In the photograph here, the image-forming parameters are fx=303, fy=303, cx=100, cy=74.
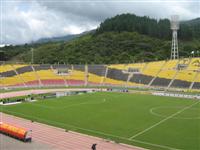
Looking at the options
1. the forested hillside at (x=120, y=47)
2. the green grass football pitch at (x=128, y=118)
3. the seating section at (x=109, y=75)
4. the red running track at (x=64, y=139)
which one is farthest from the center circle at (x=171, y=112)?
the forested hillside at (x=120, y=47)

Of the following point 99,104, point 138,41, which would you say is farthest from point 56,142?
point 138,41

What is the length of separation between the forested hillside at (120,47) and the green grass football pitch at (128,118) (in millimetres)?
56400

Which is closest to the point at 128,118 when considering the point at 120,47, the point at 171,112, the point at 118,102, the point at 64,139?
the point at 171,112

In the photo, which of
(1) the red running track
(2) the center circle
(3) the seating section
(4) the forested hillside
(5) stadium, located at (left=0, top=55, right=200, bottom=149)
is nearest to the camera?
(1) the red running track

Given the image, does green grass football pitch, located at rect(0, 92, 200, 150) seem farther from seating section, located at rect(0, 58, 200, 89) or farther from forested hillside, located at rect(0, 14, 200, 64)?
forested hillside, located at rect(0, 14, 200, 64)

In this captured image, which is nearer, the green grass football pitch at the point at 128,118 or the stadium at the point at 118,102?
the green grass football pitch at the point at 128,118

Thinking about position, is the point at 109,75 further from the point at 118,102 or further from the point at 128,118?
the point at 128,118

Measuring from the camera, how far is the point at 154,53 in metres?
110

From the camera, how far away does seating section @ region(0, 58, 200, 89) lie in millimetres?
70125

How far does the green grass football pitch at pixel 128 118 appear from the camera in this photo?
2664 cm

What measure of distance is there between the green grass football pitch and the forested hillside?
185 ft

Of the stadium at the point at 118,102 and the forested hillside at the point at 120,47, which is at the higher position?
the forested hillside at the point at 120,47

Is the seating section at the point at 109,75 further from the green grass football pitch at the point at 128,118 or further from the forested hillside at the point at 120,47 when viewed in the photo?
the forested hillside at the point at 120,47

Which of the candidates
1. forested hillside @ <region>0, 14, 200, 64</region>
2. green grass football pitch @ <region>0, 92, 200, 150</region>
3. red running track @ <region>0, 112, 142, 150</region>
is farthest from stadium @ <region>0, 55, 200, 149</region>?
forested hillside @ <region>0, 14, 200, 64</region>
